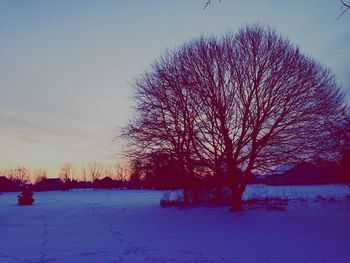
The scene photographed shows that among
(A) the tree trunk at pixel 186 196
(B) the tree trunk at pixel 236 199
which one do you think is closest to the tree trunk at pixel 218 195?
(A) the tree trunk at pixel 186 196

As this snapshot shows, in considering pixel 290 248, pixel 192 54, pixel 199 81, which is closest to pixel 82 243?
pixel 290 248

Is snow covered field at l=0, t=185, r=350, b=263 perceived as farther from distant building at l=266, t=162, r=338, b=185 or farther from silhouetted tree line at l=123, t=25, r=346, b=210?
distant building at l=266, t=162, r=338, b=185

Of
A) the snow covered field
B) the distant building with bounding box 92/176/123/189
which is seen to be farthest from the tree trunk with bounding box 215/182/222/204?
the distant building with bounding box 92/176/123/189

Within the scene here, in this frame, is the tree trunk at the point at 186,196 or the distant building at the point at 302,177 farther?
the distant building at the point at 302,177

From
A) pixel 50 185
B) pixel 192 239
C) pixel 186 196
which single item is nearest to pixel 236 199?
pixel 186 196

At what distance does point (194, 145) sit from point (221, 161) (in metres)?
1.84

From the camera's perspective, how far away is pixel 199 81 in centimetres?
2064

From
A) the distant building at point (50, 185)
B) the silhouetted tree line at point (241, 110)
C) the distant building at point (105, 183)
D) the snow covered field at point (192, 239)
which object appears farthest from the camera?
the distant building at point (105, 183)

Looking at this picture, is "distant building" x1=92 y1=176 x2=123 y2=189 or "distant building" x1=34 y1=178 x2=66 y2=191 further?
"distant building" x1=92 y1=176 x2=123 y2=189

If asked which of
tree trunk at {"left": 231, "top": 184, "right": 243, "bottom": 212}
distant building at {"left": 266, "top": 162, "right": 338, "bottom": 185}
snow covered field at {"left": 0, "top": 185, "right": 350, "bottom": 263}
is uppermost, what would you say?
distant building at {"left": 266, "top": 162, "right": 338, "bottom": 185}

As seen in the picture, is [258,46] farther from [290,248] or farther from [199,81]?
[290,248]

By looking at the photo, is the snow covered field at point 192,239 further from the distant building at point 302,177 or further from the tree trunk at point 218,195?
A: the distant building at point 302,177

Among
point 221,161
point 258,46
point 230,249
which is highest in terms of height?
point 258,46

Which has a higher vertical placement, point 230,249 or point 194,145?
point 194,145
